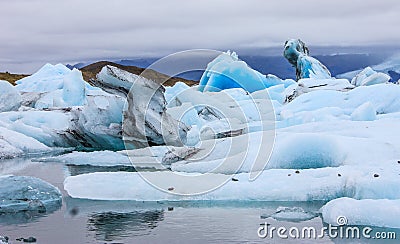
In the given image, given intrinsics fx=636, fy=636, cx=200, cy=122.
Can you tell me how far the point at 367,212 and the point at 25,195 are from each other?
16.8 feet

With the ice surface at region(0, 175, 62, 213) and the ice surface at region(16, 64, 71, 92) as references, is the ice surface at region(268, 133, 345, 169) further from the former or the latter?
the ice surface at region(16, 64, 71, 92)

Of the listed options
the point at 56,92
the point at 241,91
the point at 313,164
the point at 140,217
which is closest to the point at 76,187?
the point at 140,217

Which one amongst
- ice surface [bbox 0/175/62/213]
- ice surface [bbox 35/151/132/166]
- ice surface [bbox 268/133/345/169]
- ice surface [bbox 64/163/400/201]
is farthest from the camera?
ice surface [bbox 35/151/132/166]

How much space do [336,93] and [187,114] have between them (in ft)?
18.1

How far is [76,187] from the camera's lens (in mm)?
10547

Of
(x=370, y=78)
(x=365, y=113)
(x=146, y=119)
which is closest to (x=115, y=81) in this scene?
(x=146, y=119)

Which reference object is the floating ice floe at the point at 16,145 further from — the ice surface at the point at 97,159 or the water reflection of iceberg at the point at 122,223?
the water reflection of iceberg at the point at 122,223

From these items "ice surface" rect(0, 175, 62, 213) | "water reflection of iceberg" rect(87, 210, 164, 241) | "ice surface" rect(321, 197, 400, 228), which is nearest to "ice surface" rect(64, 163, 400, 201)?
"ice surface" rect(0, 175, 62, 213)

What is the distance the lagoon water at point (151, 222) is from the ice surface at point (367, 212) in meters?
0.17

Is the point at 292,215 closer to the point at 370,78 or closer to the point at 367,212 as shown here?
the point at 367,212

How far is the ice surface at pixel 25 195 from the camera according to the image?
31.4ft

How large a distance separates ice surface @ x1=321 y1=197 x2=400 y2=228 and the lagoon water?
6.8 inches

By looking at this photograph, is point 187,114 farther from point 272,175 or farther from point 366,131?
point 272,175

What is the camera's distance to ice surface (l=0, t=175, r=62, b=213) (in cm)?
957
